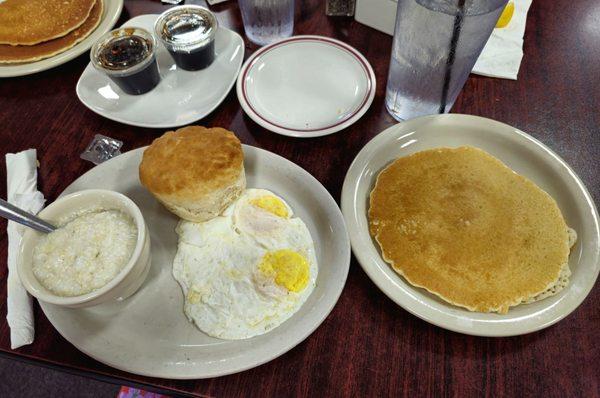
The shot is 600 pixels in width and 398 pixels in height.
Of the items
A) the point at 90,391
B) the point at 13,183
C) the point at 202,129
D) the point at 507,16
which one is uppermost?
the point at 507,16

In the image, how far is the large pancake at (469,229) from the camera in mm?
1051

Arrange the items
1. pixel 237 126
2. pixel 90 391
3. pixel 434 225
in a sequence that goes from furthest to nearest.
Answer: pixel 90 391 < pixel 237 126 < pixel 434 225

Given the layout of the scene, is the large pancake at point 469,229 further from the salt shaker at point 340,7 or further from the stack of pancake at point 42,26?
the stack of pancake at point 42,26

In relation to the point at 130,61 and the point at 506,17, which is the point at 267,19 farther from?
the point at 506,17

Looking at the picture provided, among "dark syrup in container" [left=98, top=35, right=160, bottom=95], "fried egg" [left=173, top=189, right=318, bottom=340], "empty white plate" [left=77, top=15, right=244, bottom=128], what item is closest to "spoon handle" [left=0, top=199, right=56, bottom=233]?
"fried egg" [left=173, top=189, right=318, bottom=340]

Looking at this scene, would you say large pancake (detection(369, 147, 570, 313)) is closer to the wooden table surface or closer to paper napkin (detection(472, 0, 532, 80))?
the wooden table surface

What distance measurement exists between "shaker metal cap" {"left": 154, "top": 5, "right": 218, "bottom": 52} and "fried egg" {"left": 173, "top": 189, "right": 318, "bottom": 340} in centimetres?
63

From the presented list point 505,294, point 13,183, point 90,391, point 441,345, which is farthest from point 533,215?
point 90,391

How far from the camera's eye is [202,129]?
1.20 metres

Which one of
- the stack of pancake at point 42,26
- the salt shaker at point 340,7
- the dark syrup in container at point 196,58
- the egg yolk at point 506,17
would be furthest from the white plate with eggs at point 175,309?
the egg yolk at point 506,17

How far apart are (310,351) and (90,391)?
5.43 ft

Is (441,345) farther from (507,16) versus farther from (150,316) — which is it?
(507,16)

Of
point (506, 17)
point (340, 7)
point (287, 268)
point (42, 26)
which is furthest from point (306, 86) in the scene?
point (42, 26)

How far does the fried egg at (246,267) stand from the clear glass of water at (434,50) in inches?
22.2
